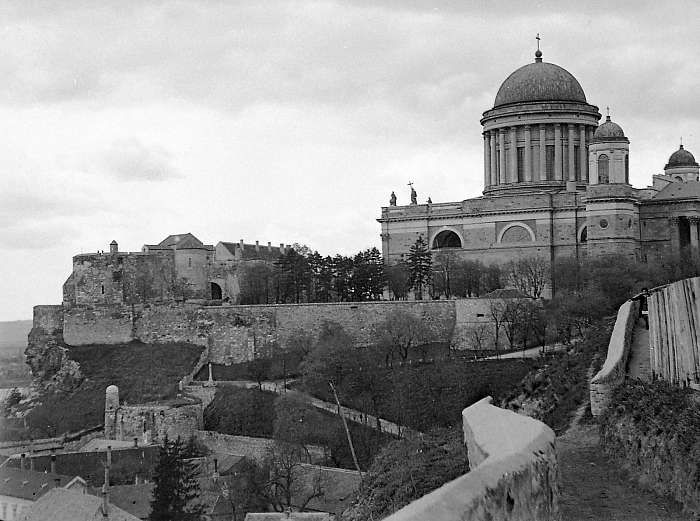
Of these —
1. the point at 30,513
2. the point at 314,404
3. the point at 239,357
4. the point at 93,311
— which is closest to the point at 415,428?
the point at 314,404

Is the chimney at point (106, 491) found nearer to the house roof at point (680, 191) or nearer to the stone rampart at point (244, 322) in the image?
the stone rampart at point (244, 322)

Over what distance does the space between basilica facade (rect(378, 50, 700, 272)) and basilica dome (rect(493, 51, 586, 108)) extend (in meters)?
0.04

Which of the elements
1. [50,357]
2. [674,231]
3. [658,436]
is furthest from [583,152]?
[658,436]

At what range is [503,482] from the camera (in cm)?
537

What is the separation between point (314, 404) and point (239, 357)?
879 centimetres

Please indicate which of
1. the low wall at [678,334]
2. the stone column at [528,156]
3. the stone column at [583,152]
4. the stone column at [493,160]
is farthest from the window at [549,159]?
the low wall at [678,334]

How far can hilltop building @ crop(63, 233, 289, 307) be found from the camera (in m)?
43.5

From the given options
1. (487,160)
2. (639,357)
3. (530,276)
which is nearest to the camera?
(639,357)

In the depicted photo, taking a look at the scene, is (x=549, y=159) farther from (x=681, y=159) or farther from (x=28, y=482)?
(x=28, y=482)

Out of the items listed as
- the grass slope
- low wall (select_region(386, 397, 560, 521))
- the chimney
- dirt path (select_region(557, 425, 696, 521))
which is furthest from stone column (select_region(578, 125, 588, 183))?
low wall (select_region(386, 397, 560, 521))

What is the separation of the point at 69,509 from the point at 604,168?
27.5 meters

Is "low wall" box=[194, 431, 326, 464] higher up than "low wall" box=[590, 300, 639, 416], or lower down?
lower down

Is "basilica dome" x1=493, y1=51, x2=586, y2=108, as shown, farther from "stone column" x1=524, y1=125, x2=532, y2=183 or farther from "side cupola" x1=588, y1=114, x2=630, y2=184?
"side cupola" x1=588, y1=114, x2=630, y2=184

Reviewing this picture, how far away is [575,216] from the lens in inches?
1794
